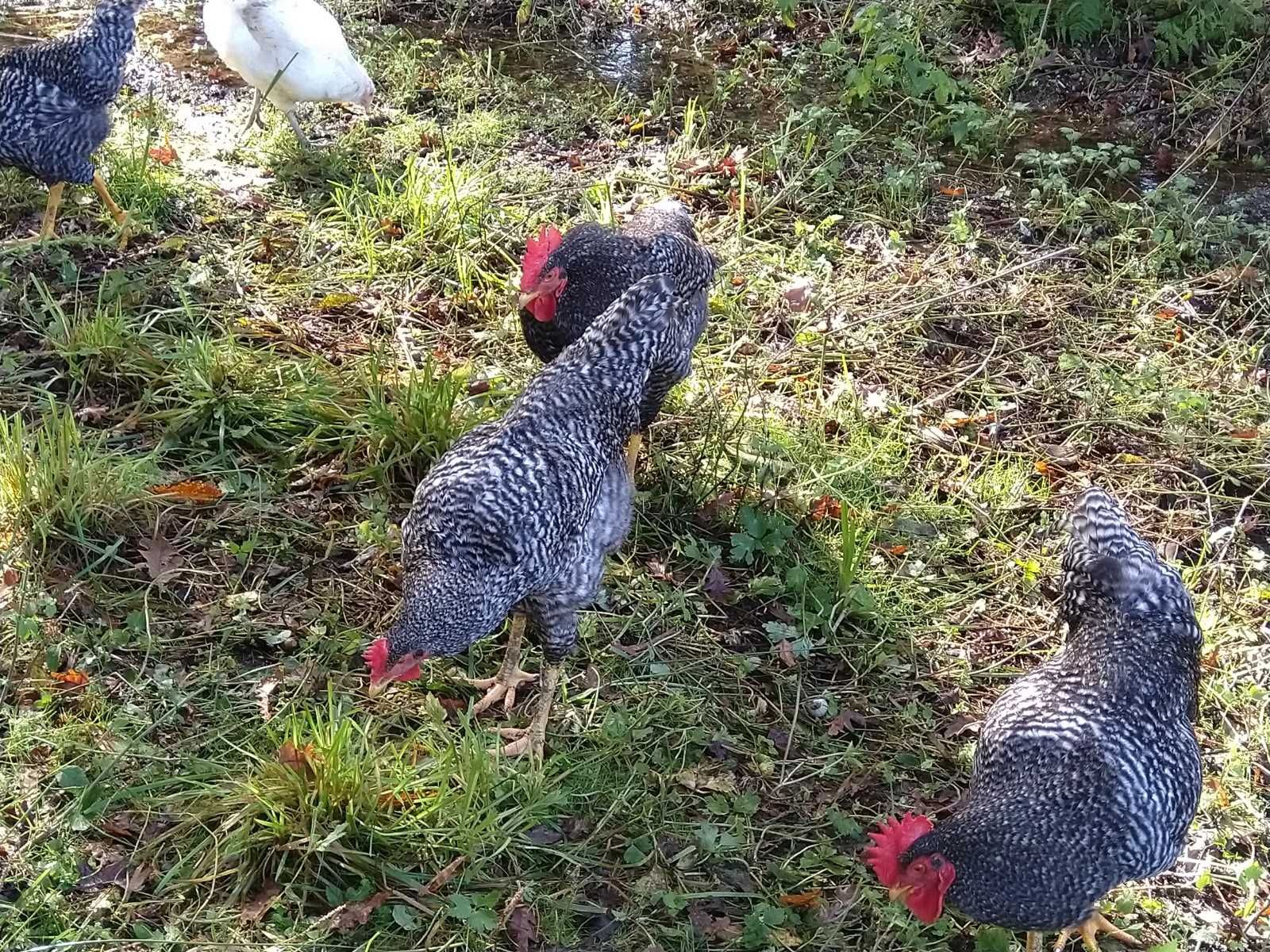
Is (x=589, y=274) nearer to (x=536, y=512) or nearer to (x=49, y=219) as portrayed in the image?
(x=536, y=512)

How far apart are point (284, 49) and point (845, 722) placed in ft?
14.5

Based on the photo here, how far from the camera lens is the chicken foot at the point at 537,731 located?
3.44 meters

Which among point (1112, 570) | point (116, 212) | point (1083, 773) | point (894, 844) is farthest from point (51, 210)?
point (1083, 773)

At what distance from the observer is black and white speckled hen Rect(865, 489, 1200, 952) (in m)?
2.71

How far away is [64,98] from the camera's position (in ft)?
16.0

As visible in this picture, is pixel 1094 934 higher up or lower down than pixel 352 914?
lower down

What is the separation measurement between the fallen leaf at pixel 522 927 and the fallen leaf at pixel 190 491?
1.97 metres

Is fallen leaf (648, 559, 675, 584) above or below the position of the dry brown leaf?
below

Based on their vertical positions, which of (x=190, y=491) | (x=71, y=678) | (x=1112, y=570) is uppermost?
(x=1112, y=570)

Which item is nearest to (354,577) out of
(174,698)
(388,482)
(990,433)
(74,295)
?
(388,482)

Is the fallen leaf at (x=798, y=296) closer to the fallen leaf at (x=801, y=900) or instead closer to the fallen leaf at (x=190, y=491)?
the fallen leaf at (x=190, y=491)

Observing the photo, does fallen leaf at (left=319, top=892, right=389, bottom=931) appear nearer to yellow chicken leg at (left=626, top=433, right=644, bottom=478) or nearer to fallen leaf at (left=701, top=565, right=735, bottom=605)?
fallen leaf at (left=701, top=565, right=735, bottom=605)

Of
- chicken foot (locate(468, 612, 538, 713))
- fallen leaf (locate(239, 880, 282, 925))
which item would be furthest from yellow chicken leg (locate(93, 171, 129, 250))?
fallen leaf (locate(239, 880, 282, 925))

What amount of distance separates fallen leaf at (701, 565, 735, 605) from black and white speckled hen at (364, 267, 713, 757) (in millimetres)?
545
